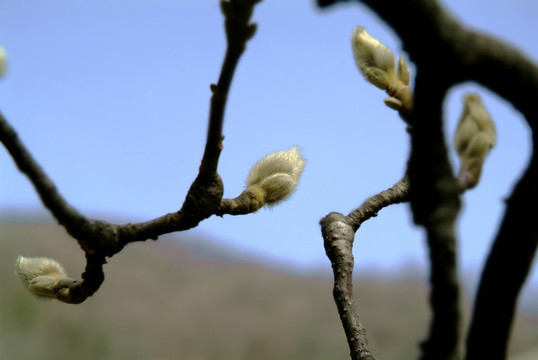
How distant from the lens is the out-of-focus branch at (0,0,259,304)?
0.46 meters

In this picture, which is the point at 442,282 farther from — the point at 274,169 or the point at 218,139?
the point at 274,169

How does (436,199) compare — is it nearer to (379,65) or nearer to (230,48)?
(230,48)

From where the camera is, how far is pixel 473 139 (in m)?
0.93

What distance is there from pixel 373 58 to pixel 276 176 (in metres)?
0.21

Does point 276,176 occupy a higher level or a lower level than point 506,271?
higher

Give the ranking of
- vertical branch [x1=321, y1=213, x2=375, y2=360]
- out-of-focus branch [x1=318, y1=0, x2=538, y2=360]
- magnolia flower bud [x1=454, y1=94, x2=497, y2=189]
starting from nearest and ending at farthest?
out-of-focus branch [x1=318, y1=0, x2=538, y2=360]
vertical branch [x1=321, y1=213, x2=375, y2=360]
magnolia flower bud [x1=454, y1=94, x2=497, y2=189]

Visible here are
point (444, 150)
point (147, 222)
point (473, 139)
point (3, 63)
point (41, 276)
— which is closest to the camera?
point (444, 150)

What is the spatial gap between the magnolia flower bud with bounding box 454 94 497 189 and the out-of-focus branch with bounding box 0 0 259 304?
41cm

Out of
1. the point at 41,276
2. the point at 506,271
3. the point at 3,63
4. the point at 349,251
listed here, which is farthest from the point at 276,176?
the point at 3,63

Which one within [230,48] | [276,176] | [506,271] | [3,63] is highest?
[3,63]

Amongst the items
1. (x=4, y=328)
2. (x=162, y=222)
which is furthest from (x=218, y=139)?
(x=4, y=328)

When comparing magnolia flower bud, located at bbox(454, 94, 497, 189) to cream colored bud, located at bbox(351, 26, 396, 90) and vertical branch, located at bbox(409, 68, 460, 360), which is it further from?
vertical branch, located at bbox(409, 68, 460, 360)

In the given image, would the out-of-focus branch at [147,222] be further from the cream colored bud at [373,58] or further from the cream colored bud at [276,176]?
the cream colored bud at [373,58]

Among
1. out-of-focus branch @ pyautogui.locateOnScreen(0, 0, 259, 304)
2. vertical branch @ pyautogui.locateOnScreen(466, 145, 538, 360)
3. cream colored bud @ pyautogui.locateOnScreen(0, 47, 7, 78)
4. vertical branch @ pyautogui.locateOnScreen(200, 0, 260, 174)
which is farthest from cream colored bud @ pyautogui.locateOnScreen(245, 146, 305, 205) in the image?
cream colored bud @ pyautogui.locateOnScreen(0, 47, 7, 78)
